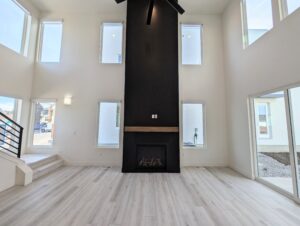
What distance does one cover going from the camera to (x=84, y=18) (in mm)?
6211

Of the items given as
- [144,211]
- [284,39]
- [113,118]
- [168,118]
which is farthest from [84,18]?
[144,211]

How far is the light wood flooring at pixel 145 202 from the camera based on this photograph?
2477mm

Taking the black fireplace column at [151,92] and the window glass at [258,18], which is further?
the black fireplace column at [151,92]

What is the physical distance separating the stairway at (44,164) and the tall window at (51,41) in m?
3.56

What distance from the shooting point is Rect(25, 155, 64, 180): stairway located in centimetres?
446

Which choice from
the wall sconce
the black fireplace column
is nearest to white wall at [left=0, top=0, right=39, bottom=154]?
the wall sconce

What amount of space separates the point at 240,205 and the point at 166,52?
462cm

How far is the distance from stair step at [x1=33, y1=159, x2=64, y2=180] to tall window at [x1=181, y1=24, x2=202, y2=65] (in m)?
5.68

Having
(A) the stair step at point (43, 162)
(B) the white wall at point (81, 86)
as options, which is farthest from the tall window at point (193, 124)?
(A) the stair step at point (43, 162)

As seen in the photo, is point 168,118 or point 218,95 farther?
point 218,95

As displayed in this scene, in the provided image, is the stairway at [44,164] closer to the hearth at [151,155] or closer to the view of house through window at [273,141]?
the hearth at [151,155]

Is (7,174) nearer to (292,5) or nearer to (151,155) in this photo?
(151,155)

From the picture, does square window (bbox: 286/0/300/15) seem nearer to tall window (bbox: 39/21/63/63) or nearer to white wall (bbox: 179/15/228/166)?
white wall (bbox: 179/15/228/166)

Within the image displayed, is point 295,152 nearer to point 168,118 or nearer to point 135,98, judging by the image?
point 168,118
